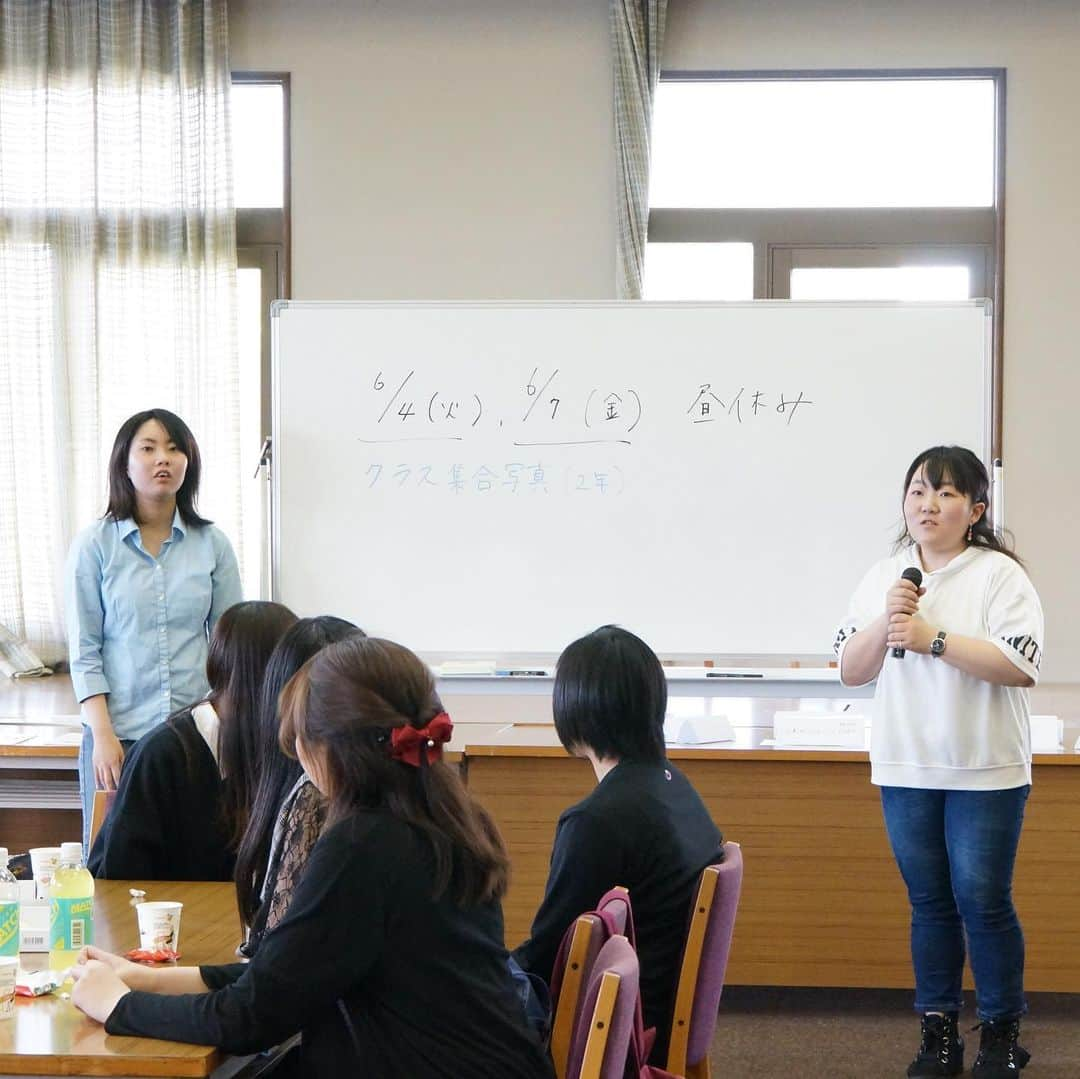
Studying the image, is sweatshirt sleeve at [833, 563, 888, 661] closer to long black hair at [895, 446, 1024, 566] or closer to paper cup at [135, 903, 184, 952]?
long black hair at [895, 446, 1024, 566]

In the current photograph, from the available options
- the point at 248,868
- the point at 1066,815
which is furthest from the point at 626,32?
the point at 248,868

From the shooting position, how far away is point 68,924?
1.63 metres

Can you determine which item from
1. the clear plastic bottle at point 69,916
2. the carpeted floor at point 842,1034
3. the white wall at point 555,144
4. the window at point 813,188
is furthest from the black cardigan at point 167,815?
the window at point 813,188

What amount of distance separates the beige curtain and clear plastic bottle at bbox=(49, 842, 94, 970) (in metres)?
3.40

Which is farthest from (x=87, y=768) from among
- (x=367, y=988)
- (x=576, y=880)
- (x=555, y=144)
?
(x=555, y=144)

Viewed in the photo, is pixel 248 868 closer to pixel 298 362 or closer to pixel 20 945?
pixel 20 945

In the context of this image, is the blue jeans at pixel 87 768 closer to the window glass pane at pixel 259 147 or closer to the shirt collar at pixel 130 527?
the shirt collar at pixel 130 527

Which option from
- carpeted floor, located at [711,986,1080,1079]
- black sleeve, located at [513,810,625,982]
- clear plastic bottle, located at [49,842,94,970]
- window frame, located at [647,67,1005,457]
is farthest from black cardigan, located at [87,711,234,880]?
window frame, located at [647,67,1005,457]

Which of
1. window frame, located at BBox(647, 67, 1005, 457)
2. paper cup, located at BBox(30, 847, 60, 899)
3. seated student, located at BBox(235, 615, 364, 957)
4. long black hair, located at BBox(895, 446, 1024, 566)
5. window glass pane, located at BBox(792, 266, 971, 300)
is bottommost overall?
paper cup, located at BBox(30, 847, 60, 899)

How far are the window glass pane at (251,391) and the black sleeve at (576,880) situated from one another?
10.3 feet

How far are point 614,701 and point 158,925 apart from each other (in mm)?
700

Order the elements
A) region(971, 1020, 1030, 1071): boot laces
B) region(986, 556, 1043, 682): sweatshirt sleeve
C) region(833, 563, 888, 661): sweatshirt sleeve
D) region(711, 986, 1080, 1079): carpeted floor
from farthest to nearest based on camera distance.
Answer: region(711, 986, 1080, 1079): carpeted floor, region(833, 563, 888, 661): sweatshirt sleeve, region(971, 1020, 1030, 1071): boot laces, region(986, 556, 1043, 682): sweatshirt sleeve

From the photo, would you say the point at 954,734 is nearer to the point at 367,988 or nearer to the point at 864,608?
the point at 864,608

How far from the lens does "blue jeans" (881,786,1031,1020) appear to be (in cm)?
257
